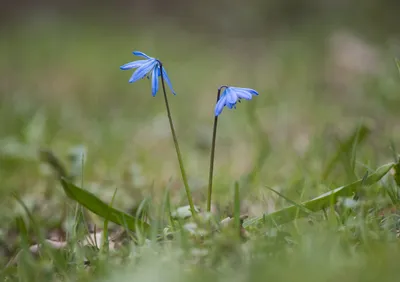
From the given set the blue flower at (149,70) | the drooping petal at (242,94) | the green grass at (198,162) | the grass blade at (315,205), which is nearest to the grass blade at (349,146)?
the green grass at (198,162)

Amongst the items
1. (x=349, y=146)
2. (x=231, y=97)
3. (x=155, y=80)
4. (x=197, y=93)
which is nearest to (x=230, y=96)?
(x=231, y=97)

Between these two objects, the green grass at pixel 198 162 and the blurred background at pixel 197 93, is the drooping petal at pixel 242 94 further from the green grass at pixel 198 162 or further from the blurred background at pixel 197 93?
the blurred background at pixel 197 93

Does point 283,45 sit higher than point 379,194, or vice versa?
point 283,45

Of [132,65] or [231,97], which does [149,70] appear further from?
[231,97]

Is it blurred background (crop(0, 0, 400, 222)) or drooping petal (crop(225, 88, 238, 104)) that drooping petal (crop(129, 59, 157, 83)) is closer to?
drooping petal (crop(225, 88, 238, 104))

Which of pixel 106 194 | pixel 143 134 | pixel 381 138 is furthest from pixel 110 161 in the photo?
pixel 381 138

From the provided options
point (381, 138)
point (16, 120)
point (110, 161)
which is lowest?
point (381, 138)

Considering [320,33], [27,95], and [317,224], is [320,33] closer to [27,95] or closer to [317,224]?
[27,95]
